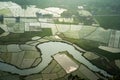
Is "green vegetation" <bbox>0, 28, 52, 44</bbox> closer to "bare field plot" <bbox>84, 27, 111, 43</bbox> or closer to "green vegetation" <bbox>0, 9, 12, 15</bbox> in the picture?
"bare field plot" <bbox>84, 27, 111, 43</bbox>

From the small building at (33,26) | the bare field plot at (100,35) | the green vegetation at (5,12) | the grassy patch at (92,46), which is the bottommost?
the grassy patch at (92,46)

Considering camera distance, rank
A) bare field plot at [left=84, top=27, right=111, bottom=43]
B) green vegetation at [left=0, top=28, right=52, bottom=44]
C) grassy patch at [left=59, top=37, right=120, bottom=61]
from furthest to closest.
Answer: bare field plot at [left=84, top=27, right=111, bottom=43] → green vegetation at [left=0, top=28, right=52, bottom=44] → grassy patch at [left=59, top=37, right=120, bottom=61]

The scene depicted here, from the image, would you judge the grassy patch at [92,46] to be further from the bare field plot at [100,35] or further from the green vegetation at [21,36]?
the green vegetation at [21,36]

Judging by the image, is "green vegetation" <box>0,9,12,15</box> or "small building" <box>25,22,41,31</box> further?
"green vegetation" <box>0,9,12,15</box>

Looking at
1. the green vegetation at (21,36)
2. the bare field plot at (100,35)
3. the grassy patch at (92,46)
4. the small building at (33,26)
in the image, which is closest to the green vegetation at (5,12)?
the small building at (33,26)

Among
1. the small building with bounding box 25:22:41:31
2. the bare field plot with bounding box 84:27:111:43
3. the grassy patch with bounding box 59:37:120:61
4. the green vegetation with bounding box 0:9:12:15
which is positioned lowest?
the grassy patch with bounding box 59:37:120:61

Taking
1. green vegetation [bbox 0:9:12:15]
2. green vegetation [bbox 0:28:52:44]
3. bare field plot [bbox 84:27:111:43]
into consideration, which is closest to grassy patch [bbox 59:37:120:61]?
bare field plot [bbox 84:27:111:43]

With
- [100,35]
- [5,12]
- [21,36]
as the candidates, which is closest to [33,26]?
[21,36]

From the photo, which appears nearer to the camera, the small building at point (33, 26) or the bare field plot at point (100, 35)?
the bare field plot at point (100, 35)

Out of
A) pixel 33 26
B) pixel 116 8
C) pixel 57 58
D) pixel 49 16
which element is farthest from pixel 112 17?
pixel 57 58

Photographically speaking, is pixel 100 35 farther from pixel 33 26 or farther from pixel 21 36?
pixel 21 36
